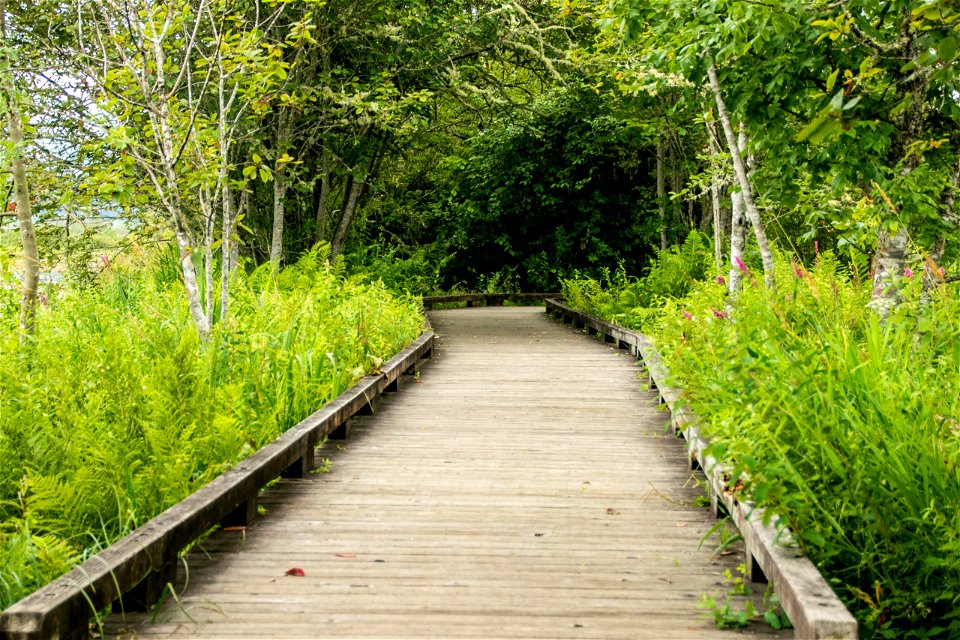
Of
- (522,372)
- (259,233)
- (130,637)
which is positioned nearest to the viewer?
(130,637)

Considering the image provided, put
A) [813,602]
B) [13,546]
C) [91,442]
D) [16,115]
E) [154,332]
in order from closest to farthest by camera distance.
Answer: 1. [813,602]
2. [13,546]
3. [91,442]
4. [16,115]
5. [154,332]

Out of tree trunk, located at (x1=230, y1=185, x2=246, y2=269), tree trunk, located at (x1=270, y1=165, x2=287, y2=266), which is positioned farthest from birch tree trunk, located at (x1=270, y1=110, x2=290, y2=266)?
tree trunk, located at (x1=230, y1=185, x2=246, y2=269)

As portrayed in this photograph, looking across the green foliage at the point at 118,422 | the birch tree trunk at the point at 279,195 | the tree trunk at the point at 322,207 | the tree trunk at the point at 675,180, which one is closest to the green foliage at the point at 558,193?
the tree trunk at the point at 675,180

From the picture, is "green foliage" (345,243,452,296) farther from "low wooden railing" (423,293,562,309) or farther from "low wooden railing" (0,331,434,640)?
"low wooden railing" (0,331,434,640)

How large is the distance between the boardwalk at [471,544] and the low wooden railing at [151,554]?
142 mm

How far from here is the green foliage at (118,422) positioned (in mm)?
3959

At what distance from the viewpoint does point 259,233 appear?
15945mm

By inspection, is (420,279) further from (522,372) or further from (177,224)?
(177,224)

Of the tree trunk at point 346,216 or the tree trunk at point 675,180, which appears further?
the tree trunk at point 675,180

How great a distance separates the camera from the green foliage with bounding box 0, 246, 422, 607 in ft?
13.0

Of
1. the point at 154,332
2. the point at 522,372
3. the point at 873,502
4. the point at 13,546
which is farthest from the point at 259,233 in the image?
the point at 873,502

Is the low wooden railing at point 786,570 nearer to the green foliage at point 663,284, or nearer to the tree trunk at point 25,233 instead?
the tree trunk at point 25,233

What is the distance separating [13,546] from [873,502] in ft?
11.5

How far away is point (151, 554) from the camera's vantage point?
357 cm
